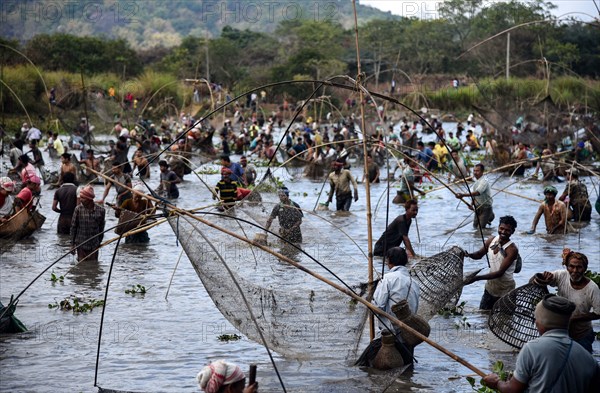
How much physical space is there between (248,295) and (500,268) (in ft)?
8.45

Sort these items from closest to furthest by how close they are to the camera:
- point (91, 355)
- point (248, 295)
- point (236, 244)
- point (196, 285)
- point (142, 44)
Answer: point (248, 295) < point (91, 355) < point (236, 244) < point (196, 285) < point (142, 44)

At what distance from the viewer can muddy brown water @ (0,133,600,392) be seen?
7.27 metres

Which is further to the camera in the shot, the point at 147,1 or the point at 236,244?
the point at 147,1

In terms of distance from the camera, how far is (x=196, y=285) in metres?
11.2

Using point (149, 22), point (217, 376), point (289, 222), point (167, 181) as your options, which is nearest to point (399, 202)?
point (167, 181)

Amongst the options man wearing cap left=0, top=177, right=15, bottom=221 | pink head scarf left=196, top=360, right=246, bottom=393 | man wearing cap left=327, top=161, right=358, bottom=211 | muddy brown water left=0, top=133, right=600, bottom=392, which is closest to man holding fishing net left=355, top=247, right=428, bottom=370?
muddy brown water left=0, top=133, right=600, bottom=392

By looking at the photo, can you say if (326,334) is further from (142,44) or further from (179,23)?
(179,23)

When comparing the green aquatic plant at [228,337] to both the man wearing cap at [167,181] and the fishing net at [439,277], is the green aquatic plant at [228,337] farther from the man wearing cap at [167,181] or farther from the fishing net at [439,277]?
the man wearing cap at [167,181]

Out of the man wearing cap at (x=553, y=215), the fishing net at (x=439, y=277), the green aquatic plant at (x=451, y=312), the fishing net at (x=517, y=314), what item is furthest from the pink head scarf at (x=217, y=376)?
the man wearing cap at (x=553, y=215)

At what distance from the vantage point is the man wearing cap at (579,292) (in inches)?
244

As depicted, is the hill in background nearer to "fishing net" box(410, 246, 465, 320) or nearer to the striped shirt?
the striped shirt

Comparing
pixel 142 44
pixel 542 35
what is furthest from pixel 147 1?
pixel 542 35

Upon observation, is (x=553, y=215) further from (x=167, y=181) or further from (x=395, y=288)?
(x=395, y=288)

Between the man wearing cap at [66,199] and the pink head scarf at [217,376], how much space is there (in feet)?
30.6
